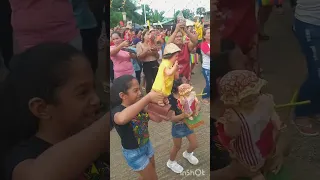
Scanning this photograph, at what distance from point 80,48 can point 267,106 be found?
0.98 m

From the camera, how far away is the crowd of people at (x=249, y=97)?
2311 mm

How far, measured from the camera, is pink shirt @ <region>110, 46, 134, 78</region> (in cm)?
232

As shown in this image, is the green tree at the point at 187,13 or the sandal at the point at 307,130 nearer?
the green tree at the point at 187,13

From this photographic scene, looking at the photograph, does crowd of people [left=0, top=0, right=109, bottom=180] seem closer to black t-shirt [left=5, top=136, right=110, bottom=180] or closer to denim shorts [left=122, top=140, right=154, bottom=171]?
black t-shirt [left=5, top=136, right=110, bottom=180]

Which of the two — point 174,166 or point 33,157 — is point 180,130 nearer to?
point 174,166

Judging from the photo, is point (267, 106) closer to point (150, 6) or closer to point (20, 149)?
point (150, 6)

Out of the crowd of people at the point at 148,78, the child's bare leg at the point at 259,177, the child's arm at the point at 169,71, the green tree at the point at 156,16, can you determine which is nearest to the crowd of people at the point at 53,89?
the crowd of people at the point at 148,78

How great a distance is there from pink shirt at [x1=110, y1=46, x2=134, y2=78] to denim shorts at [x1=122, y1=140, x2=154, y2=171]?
371 mm

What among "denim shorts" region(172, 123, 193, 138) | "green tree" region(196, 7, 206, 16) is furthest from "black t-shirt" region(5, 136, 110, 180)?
"green tree" region(196, 7, 206, 16)

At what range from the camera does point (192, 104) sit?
2.34 m

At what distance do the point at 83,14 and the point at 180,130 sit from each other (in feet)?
2.47

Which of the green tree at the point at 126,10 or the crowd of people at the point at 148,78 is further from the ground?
the green tree at the point at 126,10

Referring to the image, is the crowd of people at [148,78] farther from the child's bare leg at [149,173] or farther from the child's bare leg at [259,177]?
the child's bare leg at [259,177]

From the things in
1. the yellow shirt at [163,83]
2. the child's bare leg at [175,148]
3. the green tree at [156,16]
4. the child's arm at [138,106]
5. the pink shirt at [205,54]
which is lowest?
the child's bare leg at [175,148]
